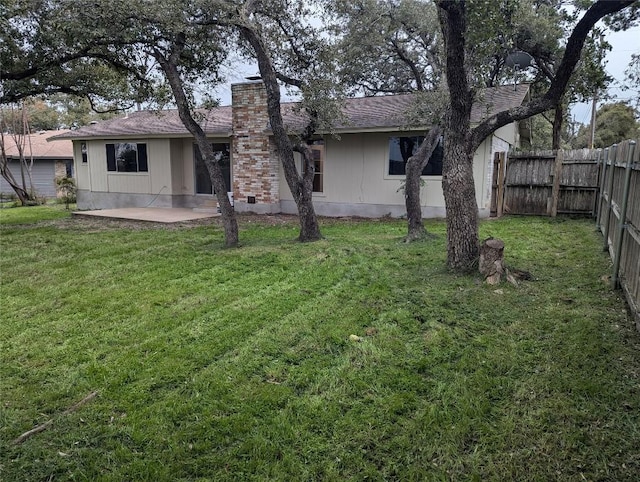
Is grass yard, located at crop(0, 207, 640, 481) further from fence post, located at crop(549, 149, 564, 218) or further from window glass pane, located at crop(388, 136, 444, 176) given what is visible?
window glass pane, located at crop(388, 136, 444, 176)

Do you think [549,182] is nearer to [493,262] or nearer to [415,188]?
[415,188]

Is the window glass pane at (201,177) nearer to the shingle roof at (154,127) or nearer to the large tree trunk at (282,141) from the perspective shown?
the shingle roof at (154,127)

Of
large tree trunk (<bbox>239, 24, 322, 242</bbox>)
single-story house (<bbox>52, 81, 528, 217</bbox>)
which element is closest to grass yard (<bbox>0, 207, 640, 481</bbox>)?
large tree trunk (<bbox>239, 24, 322, 242</bbox>)

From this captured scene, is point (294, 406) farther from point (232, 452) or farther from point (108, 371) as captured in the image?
point (108, 371)

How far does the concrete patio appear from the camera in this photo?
40.5 feet

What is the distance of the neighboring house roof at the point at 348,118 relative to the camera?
11.3 metres

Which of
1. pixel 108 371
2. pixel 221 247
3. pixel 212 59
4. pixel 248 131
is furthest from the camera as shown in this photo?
pixel 248 131

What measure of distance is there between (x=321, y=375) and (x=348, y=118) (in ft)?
30.0

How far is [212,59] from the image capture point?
10617 millimetres

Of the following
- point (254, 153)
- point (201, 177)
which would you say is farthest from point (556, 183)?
point (201, 177)

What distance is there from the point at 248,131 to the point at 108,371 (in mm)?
10861

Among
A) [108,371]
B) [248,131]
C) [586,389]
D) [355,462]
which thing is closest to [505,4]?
[586,389]

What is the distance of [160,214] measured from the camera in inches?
528

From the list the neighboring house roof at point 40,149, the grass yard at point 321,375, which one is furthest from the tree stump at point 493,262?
the neighboring house roof at point 40,149
